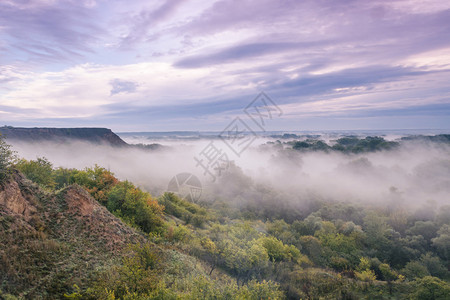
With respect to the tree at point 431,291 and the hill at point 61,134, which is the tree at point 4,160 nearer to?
the tree at point 431,291

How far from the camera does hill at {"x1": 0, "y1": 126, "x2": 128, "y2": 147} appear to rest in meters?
145

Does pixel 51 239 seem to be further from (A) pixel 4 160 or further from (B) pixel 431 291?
(B) pixel 431 291

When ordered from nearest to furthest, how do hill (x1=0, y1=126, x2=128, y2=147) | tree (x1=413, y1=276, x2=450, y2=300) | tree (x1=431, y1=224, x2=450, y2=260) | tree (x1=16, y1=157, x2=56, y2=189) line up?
1. tree (x1=413, y1=276, x2=450, y2=300)
2. tree (x1=16, y1=157, x2=56, y2=189)
3. tree (x1=431, y1=224, x2=450, y2=260)
4. hill (x1=0, y1=126, x2=128, y2=147)

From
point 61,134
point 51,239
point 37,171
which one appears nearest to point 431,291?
point 51,239

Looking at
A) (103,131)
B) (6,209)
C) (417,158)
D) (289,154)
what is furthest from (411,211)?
(103,131)

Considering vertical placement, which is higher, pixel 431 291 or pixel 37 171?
pixel 37 171

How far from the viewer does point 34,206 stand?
13.9m

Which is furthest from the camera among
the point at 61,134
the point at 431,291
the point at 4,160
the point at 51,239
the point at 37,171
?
the point at 61,134

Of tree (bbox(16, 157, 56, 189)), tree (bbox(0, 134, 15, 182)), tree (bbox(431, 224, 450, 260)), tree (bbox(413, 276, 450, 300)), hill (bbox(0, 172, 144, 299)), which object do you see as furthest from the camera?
tree (bbox(431, 224, 450, 260))

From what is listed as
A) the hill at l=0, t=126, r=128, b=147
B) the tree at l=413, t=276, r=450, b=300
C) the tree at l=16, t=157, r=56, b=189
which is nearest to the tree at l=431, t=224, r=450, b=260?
the tree at l=413, t=276, r=450, b=300

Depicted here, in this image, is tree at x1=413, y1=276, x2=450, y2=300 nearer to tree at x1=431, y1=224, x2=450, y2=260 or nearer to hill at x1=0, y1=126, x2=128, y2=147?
tree at x1=431, y1=224, x2=450, y2=260

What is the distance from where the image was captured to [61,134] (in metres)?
173

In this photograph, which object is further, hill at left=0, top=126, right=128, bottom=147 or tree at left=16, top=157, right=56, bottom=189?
hill at left=0, top=126, right=128, bottom=147

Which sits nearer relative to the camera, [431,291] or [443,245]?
[431,291]
